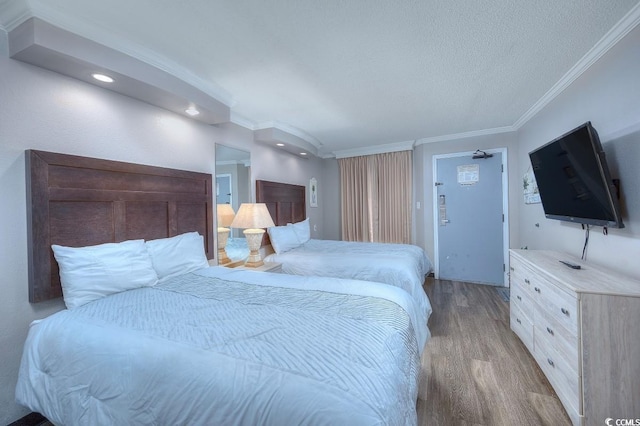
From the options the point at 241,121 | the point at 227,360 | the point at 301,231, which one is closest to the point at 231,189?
the point at 241,121

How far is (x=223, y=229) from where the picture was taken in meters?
2.93

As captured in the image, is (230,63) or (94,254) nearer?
(94,254)

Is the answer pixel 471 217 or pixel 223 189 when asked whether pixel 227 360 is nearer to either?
pixel 223 189

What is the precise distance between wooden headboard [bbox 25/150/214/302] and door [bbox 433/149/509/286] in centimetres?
373

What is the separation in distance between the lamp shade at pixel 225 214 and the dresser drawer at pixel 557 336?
2.97m

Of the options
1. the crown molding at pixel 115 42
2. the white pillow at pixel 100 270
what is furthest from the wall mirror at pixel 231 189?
the white pillow at pixel 100 270

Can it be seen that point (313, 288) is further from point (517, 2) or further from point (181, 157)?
point (517, 2)

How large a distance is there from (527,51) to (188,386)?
2.90 meters

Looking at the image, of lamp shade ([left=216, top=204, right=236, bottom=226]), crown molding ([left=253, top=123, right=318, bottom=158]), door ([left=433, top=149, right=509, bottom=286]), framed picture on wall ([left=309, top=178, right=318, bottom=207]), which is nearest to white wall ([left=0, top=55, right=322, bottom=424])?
lamp shade ([left=216, top=204, right=236, bottom=226])

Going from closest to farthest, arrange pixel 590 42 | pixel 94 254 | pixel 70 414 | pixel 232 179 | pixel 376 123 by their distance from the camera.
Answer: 1. pixel 70 414
2. pixel 94 254
3. pixel 590 42
4. pixel 232 179
5. pixel 376 123

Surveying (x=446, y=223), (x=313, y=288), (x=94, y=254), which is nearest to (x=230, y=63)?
(x=94, y=254)

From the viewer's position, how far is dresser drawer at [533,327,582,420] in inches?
57.0

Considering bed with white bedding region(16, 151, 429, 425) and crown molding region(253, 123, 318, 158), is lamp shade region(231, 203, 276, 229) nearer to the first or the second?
bed with white bedding region(16, 151, 429, 425)

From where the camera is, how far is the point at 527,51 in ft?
6.30
